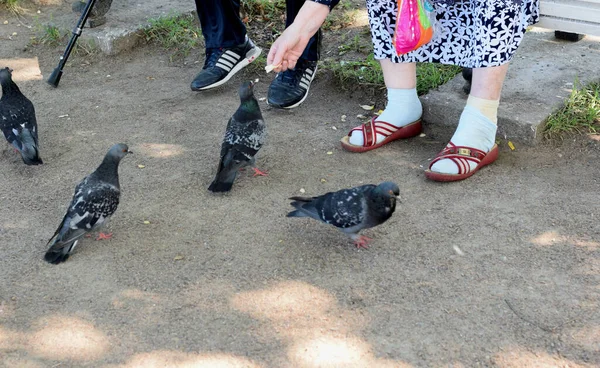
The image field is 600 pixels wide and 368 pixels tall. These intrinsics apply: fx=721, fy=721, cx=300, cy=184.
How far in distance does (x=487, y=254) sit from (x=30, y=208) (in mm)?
2683

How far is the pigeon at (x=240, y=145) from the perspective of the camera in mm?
4383

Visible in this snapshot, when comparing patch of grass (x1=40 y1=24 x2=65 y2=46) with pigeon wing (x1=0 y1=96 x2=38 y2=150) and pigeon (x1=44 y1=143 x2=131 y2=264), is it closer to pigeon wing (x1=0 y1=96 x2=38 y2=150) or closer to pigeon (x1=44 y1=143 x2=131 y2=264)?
pigeon wing (x1=0 y1=96 x2=38 y2=150)

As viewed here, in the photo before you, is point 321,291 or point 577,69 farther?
point 577,69

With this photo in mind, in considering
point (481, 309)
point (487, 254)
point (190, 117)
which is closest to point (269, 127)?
point (190, 117)

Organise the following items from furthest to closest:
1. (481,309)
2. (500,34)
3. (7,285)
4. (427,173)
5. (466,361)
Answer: (427,173) < (500,34) < (7,285) < (481,309) < (466,361)

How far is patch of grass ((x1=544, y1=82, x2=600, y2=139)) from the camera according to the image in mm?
4785

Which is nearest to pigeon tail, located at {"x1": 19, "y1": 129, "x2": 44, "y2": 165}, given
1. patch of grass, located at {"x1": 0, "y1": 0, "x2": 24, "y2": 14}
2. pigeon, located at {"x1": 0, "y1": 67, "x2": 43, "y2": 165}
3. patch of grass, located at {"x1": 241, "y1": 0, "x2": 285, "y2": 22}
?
pigeon, located at {"x1": 0, "y1": 67, "x2": 43, "y2": 165}

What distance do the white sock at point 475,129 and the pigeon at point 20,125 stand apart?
262 cm

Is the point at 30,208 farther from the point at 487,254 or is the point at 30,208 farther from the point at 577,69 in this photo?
the point at 577,69

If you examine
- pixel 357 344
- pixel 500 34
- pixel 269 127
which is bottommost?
pixel 269 127

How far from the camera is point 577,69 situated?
5.35m

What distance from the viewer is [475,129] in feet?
14.5

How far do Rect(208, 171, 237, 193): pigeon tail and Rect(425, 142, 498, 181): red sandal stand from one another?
3.95 feet

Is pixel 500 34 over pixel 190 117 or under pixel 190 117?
over
